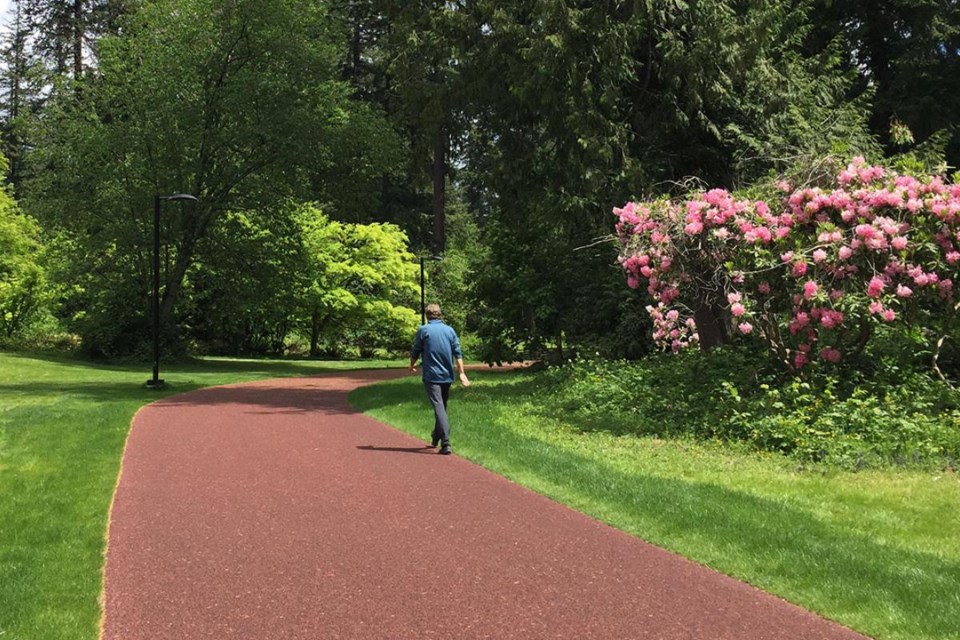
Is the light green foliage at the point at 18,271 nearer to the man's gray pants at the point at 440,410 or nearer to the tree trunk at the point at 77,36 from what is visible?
the tree trunk at the point at 77,36

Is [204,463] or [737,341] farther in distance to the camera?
[737,341]

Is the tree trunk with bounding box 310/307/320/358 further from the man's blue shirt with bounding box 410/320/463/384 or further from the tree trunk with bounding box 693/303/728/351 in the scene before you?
the man's blue shirt with bounding box 410/320/463/384

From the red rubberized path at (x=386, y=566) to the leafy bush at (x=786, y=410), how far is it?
3.77 meters

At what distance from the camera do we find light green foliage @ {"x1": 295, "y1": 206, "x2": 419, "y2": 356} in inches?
1394

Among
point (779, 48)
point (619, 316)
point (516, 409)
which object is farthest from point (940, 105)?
point (516, 409)

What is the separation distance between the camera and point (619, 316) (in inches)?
767

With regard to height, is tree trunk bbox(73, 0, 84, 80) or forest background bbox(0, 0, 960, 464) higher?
tree trunk bbox(73, 0, 84, 80)

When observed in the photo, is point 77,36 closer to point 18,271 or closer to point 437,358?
point 18,271

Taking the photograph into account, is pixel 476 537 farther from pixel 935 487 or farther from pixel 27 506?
pixel 935 487

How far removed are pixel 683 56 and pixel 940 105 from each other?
1223 centimetres

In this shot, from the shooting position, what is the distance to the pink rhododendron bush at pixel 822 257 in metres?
9.99

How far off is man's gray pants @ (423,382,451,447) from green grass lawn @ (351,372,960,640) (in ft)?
1.02

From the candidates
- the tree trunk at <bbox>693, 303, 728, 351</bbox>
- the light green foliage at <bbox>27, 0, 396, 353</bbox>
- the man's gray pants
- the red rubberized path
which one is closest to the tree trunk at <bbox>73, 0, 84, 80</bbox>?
the light green foliage at <bbox>27, 0, 396, 353</bbox>

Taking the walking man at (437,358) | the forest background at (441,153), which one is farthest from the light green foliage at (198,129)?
the walking man at (437,358)
